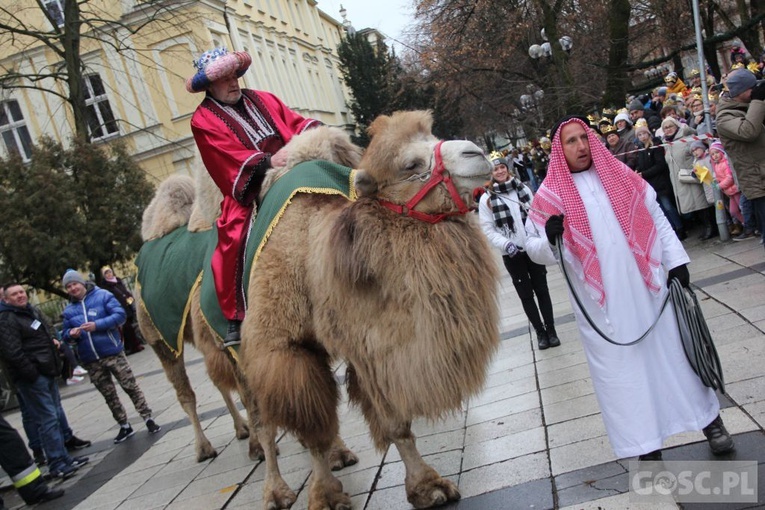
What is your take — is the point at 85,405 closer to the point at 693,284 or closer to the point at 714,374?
the point at 693,284

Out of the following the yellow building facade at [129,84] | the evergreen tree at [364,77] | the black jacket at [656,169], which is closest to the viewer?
the black jacket at [656,169]

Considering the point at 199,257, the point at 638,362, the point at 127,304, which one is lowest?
the point at 638,362

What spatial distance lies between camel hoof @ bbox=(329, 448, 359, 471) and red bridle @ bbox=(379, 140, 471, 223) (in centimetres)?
243

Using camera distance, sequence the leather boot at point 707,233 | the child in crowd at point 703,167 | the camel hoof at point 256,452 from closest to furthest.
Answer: the camel hoof at point 256,452 < the child in crowd at point 703,167 < the leather boot at point 707,233

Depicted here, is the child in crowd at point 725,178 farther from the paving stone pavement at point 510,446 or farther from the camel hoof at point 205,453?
the camel hoof at point 205,453

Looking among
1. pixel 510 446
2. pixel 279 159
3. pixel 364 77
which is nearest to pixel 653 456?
pixel 510 446

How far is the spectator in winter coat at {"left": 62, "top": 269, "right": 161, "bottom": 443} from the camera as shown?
8977mm

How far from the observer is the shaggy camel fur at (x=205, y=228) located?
5.16 m

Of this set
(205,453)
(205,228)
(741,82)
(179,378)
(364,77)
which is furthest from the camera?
(364,77)

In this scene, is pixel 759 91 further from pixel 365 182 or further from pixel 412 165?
pixel 365 182

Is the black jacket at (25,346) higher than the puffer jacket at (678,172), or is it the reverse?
the black jacket at (25,346)

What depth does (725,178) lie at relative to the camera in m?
9.81

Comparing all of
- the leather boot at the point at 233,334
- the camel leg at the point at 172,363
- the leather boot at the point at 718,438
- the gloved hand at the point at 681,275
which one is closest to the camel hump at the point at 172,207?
the camel leg at the point at 172,363

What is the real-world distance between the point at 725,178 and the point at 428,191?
23.4 ft
